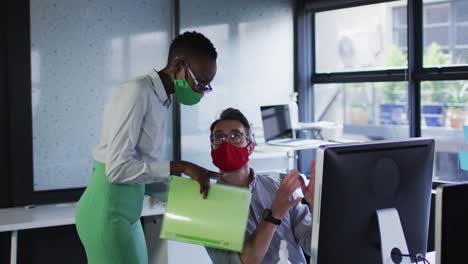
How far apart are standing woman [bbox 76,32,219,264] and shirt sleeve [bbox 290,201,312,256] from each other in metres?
0.31

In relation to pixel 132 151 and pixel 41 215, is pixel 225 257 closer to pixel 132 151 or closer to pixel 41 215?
pixel 132 151

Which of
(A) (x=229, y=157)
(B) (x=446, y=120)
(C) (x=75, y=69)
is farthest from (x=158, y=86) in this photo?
(B) (x=446, y=120)

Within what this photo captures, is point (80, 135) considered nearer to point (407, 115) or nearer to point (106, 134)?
point (106, 134)

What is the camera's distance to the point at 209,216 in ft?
4.96

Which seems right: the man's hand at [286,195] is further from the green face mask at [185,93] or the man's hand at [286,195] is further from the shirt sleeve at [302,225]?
the green face mask at [185,93]

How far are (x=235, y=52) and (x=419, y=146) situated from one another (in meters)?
2.79

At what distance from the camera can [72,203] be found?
3441 mm

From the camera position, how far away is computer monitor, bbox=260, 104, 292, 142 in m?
4.00

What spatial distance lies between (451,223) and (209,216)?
0.61 metres

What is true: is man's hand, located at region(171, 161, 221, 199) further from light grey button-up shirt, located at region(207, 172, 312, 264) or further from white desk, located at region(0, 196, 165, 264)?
white desk, located at region(0, 196, 165, 264)

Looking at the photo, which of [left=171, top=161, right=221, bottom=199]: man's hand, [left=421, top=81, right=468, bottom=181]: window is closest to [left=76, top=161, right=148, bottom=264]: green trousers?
[left=171, top=161, right=221, bottom=199]: man's hand

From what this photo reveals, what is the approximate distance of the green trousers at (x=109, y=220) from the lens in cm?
199

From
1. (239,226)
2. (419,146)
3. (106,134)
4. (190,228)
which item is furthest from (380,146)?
(106,134)

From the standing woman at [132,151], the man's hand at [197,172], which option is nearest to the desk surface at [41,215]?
the standing woman at [132,151]
